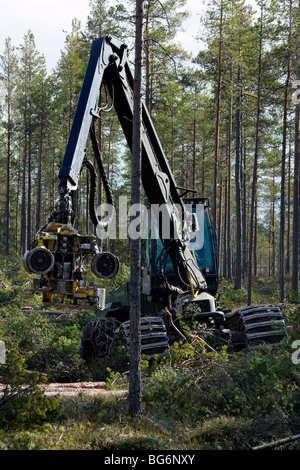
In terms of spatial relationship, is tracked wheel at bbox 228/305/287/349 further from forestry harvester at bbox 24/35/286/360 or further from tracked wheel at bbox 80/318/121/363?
tracked wheel at bbox 80/318/121/363

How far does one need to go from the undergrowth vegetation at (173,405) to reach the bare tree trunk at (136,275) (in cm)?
39

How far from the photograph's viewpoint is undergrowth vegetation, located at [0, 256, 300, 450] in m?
5.95

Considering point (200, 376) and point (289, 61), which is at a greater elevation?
point (289, 61)

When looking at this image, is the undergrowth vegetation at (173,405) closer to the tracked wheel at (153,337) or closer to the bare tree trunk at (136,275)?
the tracked wheel at (153,337)

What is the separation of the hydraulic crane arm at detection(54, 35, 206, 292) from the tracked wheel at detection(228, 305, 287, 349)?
1.16 meters

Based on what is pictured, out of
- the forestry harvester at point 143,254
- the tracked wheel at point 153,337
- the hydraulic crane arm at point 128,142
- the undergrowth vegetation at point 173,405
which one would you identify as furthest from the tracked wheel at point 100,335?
the hydraulic crane arm at point 128,142

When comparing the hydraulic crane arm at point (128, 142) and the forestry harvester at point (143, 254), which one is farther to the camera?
the hydraulic crane arm at point (128, 142)

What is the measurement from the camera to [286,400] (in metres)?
7.04

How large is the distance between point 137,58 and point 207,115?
85.9ft

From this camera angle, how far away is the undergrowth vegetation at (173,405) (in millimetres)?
5949

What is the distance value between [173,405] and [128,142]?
4.57 m

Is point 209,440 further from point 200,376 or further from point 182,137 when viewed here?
point 182,137

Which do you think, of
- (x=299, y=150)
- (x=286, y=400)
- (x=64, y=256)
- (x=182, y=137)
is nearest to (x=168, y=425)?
(x=286, y=400)
